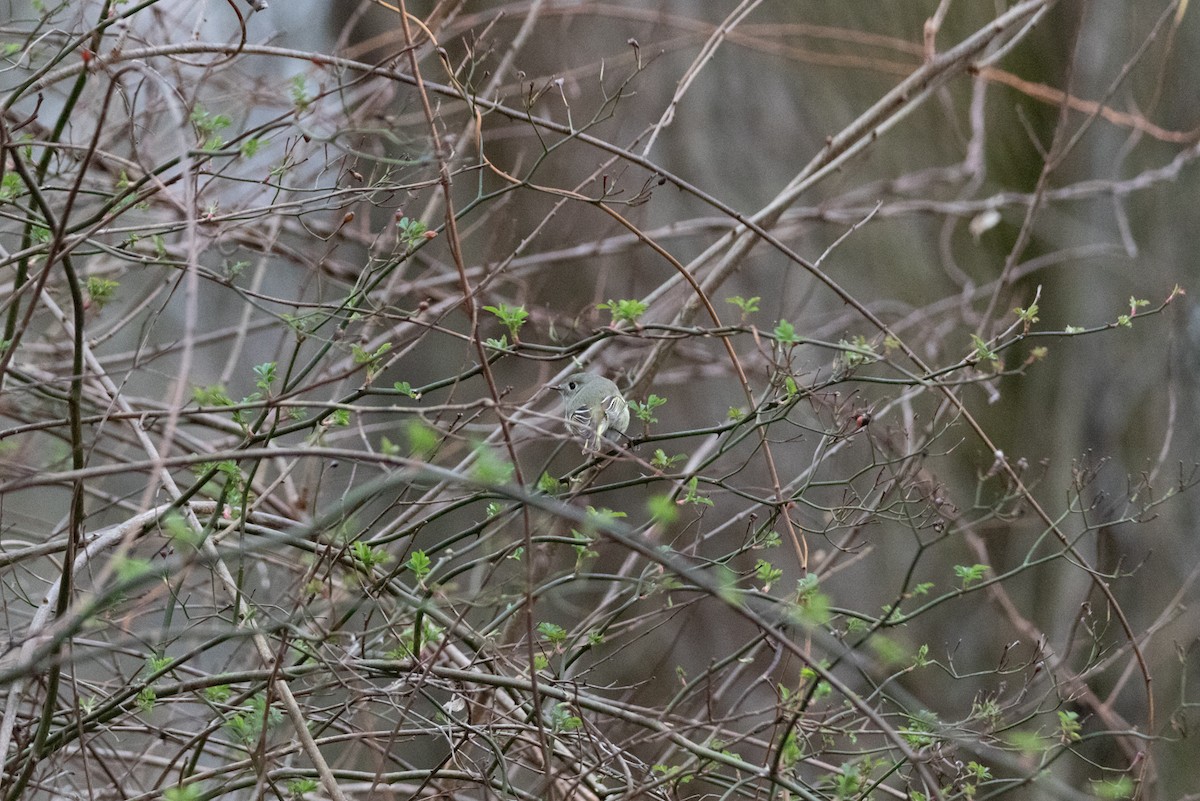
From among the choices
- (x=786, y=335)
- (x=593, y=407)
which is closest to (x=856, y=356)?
(x=786, y=335)

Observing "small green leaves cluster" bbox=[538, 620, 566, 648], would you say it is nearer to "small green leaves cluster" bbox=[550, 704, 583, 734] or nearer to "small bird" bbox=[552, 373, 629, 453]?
"small green leaves cluster" bbox=[550, 704, 583, 734]

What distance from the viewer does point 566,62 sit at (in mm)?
5383

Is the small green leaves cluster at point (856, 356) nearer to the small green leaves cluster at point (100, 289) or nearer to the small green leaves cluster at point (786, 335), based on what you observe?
the small green leaves cluster at point (786, 335)

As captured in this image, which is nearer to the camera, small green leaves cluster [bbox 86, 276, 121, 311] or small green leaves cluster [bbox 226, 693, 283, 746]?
small green leaves cluster [bbox 226, 693, 283, 746]

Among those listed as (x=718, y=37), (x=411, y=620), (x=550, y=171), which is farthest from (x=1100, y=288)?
(x=411, y=620)

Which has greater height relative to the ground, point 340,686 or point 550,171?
point 550,171

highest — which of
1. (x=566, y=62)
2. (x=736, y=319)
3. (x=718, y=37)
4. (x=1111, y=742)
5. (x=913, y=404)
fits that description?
(x=566, y=62)

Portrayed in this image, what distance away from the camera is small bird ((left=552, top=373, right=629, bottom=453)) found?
2441mm

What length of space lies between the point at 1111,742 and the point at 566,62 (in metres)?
3.99

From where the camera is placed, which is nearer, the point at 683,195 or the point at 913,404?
the point at 913,404

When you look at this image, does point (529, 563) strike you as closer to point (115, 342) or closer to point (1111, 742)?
point (1111, 742)

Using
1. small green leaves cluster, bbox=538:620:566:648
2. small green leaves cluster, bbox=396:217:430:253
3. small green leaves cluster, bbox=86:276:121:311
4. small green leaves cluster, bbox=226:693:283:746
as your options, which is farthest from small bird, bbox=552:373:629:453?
small green leaves cluster, bbox=86:276:121:311

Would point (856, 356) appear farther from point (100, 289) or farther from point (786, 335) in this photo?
point (100, 289)

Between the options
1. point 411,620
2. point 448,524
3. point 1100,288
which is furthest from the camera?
point 448,524
